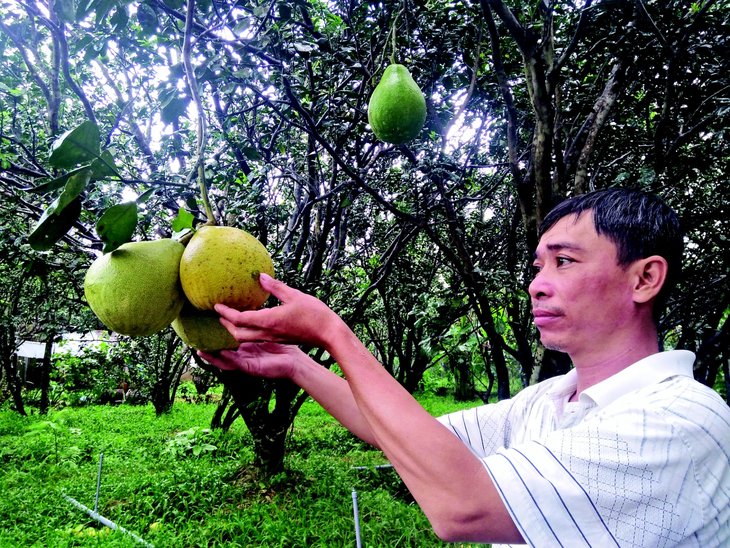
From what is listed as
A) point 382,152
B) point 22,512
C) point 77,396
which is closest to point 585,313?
point 382,152

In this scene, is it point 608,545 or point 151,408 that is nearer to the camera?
point 608,545

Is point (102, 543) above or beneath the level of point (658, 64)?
beneath

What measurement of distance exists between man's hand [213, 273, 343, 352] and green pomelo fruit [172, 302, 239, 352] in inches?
3.3

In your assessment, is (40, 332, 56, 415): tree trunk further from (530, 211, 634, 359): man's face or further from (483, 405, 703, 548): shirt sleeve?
(483, 405, 703, 548): shirt sleeve

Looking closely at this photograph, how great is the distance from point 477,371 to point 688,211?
4752 mm

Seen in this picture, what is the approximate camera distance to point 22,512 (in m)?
3.80

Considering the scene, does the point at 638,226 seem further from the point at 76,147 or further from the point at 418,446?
the point at 76,147

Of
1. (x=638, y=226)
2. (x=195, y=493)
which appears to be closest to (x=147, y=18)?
(x=638, y=226)

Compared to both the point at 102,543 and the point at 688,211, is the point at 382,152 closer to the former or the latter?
the point at 688,211

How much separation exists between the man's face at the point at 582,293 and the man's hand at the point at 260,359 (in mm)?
657

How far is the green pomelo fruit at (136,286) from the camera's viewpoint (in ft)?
2.78

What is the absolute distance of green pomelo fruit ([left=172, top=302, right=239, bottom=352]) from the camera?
0.97m

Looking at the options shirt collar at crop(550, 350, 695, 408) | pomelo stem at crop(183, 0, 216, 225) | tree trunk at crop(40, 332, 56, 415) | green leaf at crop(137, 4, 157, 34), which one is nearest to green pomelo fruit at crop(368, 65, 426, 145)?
pomelo stem at crop(183, 0, 216, 225)

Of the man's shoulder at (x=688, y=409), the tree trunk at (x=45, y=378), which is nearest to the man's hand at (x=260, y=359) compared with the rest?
the man's shoulder at (x=688, y=409)
